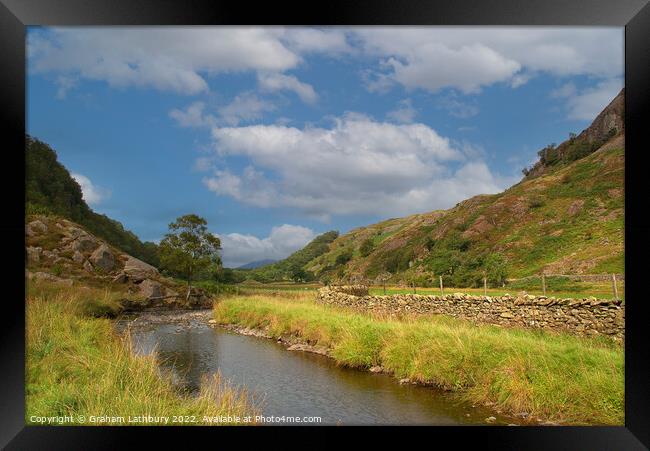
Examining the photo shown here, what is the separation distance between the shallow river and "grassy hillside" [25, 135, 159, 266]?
15.7 meters

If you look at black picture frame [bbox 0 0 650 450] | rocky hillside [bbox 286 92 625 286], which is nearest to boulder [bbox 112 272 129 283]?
rocky hillside [bbox 286 92 625 286]

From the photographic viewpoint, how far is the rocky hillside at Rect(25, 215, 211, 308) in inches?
780

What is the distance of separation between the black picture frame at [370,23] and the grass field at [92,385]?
50 centimetres

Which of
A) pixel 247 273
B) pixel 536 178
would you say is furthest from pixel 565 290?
pixel 536 178

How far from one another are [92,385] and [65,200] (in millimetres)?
25151

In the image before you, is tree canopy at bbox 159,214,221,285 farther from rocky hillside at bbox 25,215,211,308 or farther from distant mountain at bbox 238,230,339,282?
distant mountain at bbox 238,230,339,282

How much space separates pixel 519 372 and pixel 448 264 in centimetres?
2123

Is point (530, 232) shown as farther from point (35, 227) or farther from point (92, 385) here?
point (92, 385)

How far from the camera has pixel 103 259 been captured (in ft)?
71.3

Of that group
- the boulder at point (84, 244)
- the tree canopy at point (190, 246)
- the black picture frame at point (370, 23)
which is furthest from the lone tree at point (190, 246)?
the black picture frame at point (370, 23)

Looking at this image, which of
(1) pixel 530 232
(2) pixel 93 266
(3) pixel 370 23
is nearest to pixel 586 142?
(1) pixel 530 232

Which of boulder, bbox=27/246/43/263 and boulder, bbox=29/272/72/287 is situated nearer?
boulder, bbox=29/272/72/287

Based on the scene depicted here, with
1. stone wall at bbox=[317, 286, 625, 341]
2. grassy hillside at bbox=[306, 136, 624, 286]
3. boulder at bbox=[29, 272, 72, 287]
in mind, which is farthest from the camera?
grassy hillside at bbox=[306, 136, 624, 286]

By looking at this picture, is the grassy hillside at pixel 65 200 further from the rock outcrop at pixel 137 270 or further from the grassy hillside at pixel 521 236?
the grassy hillside at pixel 521 236
